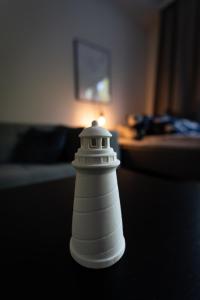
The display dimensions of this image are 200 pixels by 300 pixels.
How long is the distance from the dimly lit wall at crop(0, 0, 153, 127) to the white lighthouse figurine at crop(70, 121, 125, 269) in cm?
179

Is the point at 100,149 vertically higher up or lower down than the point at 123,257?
higher up

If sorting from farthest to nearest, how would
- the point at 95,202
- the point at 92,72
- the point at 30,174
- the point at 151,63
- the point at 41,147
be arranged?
the point at 151,63 < the point at 92,72 < the point at 41,147 < the point at 30,174 < the point at 95,202

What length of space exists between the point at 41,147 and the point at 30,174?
1.21 feet

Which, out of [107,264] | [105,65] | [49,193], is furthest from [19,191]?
[105,65]

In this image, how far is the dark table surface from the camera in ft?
0.77

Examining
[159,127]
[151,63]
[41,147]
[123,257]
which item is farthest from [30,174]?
[151,63]

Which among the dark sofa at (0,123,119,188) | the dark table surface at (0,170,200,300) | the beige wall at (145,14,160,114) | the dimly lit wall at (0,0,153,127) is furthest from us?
the beige wall at (145,14,160,114)

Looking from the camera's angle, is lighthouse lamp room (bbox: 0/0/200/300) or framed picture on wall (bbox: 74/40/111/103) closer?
lighthouse lamp room (bbox: 0/0/200/300)

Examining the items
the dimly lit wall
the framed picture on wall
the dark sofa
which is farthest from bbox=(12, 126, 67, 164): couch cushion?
the framed picture on wall

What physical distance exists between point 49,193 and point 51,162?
0.86 meters

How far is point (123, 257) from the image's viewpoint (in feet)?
0.95

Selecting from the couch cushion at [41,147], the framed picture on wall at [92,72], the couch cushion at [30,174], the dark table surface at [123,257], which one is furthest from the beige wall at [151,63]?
the dark table surface at [123,257]

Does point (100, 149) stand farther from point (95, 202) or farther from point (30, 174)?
point (30, 174)

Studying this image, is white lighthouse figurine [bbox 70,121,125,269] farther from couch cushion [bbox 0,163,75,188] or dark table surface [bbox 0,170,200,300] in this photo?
couch cushion [bbox 0,163,75,188]
